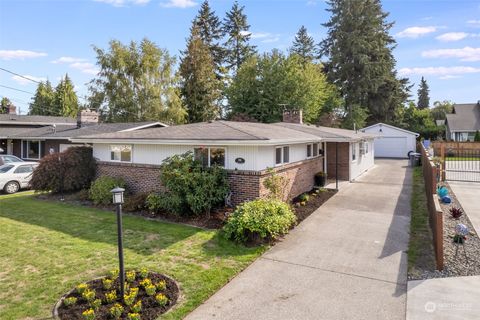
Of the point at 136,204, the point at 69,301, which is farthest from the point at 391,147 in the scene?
the point at 69,301

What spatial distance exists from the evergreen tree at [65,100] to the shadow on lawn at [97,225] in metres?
40.9

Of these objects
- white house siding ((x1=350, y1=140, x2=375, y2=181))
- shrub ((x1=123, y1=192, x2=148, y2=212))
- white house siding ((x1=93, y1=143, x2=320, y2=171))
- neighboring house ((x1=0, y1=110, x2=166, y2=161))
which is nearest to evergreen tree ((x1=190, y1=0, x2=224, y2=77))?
neighboring house ((x1=0, y1=110, x2=166, y2=161))

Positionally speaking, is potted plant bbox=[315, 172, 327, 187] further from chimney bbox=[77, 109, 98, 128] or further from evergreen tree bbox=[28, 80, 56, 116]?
evergreen tree bbox=[28, 80, 56, 116]

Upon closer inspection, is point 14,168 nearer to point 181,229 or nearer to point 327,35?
point 181,229

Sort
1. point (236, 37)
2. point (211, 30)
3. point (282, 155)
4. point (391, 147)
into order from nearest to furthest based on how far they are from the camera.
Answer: point (282, 155) < point (391, 147) < point (211, 30) < point (236, 37)

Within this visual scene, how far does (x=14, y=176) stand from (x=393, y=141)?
31.6 m

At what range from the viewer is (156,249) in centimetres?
730

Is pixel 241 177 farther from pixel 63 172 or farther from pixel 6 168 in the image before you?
pixel 6 168

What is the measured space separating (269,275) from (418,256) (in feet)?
11.5

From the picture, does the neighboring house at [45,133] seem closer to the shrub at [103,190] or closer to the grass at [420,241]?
the shrub at [103,190]

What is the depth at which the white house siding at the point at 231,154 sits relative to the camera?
9.77 m

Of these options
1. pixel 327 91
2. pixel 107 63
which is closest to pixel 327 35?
pixel 327 91

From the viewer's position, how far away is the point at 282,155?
11570 millimetres

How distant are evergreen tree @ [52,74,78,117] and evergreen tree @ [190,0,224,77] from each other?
74.4 feet
